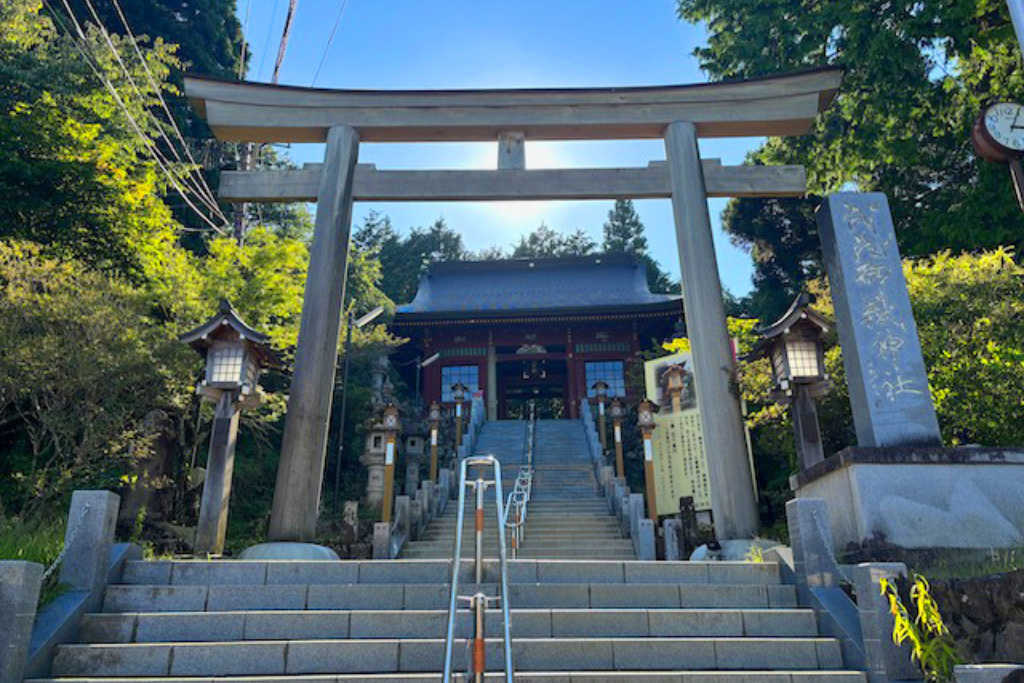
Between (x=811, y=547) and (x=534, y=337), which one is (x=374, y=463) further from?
(x=811, y=547)

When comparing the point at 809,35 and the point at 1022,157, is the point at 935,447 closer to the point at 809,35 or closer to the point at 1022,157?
the point at 1022,157

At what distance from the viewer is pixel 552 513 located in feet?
44.9

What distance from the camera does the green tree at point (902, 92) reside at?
44.5 ft

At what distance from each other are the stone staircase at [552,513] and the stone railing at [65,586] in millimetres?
3813

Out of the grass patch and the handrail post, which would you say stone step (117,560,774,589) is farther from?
the grass patch

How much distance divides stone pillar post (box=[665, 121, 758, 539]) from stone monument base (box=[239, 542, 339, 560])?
4554 millimetres

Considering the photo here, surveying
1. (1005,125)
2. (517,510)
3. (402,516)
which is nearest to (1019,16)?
(1005,125)

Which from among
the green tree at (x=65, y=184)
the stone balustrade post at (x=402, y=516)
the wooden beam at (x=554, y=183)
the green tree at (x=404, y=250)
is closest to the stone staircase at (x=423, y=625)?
the wooden beam at (x=554, y=183)

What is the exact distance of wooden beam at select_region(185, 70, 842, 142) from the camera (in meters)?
10.2

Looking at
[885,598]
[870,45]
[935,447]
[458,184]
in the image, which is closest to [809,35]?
[870,45]

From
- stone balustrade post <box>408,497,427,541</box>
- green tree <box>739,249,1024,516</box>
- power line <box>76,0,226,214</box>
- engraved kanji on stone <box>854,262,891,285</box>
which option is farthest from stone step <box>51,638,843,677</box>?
power line <box>76,0,226,214</box>

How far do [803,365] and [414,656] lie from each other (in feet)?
20.4

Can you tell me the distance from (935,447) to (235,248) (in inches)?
487

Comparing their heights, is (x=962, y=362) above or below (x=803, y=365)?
above
